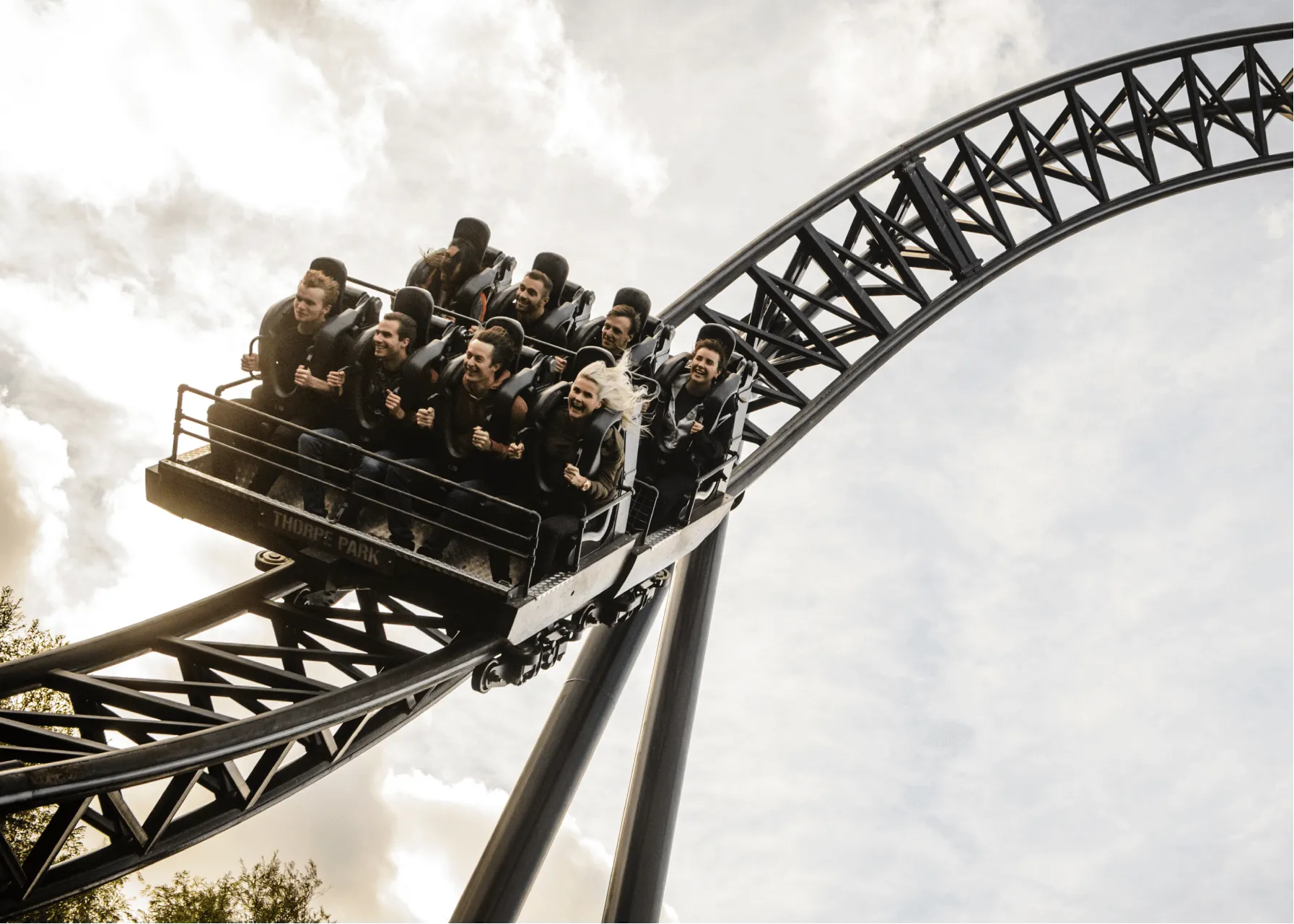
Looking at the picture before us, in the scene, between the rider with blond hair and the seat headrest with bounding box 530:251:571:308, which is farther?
the seat headrest with bounding box 530:251:571:308

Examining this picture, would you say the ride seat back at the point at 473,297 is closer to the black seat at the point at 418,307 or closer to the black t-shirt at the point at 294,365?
the black seat at the point at 418,307

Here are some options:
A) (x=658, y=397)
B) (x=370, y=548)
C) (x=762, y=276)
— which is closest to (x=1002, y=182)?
(x=762, y=276)

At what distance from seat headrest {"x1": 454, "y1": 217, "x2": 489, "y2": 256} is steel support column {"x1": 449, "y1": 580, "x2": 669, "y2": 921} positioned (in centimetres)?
240

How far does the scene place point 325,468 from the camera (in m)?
5.34

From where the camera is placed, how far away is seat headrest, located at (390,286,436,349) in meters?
5.65

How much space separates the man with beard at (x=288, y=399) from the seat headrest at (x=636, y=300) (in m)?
1.99

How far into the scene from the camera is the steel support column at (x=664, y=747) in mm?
6199

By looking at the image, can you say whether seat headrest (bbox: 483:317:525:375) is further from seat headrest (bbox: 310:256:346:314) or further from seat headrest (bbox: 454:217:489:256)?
seat headrest (bbox: 454:217:489:256)

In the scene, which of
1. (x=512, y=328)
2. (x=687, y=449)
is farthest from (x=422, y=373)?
(x=687, y=449)

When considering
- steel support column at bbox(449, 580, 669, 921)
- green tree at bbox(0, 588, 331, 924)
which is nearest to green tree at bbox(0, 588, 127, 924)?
green tree at bbox(0, 588, 331, 924)

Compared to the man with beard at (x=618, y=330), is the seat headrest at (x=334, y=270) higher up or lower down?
lower down

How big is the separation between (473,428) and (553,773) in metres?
2.10

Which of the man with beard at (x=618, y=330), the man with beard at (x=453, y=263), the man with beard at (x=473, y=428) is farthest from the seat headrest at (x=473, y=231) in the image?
the man with beard at (x=473, y=428)

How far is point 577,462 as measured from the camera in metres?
5.43
